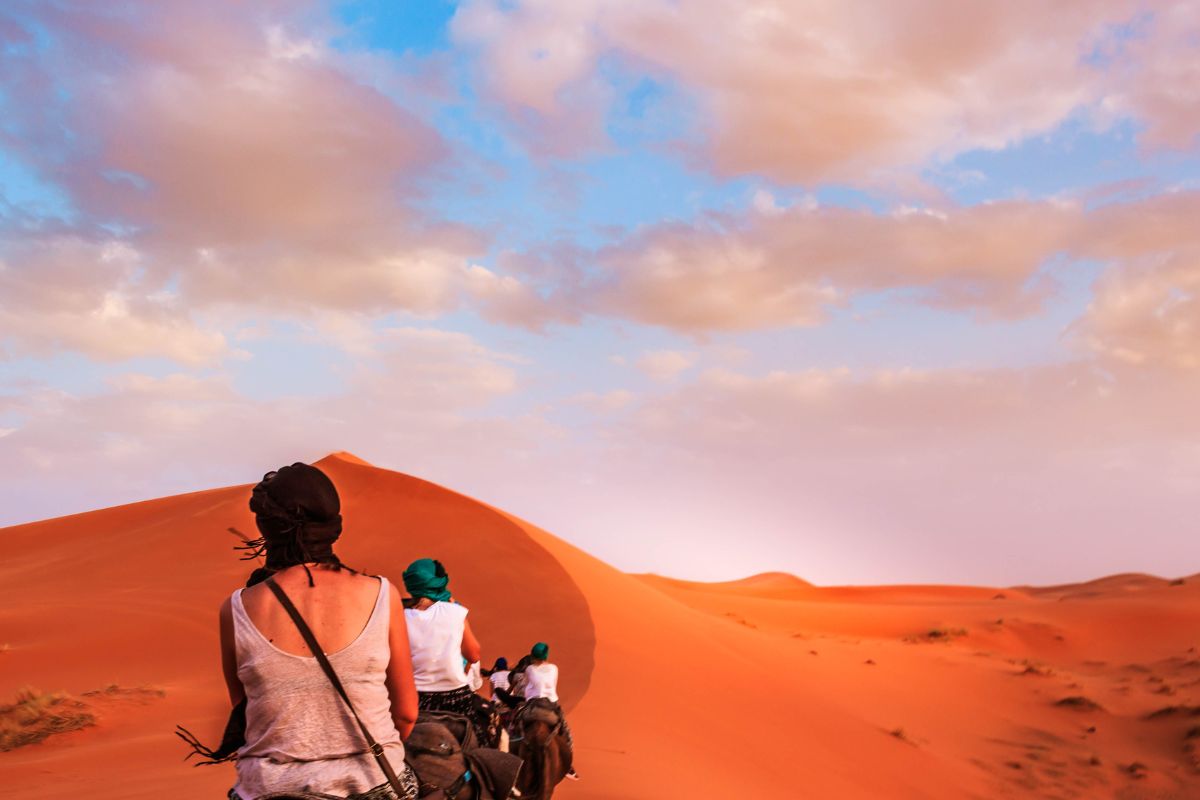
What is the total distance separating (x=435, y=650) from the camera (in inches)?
245

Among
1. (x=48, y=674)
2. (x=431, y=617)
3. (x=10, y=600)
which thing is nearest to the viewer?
(x=431, y=617)

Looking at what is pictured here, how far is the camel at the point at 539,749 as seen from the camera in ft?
28.4

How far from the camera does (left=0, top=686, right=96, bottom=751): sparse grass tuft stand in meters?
15.0

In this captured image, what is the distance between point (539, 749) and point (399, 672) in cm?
543

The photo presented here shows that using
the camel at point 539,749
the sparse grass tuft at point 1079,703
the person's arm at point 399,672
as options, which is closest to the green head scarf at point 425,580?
the person's arm at point 399,672

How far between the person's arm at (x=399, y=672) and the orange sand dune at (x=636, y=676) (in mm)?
7542

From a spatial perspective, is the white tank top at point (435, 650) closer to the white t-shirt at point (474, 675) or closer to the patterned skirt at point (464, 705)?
the patterned skirt at point (464, 705)

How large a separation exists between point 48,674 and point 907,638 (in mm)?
26470

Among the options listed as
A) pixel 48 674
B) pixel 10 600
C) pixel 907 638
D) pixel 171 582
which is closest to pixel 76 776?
pixel 48 674

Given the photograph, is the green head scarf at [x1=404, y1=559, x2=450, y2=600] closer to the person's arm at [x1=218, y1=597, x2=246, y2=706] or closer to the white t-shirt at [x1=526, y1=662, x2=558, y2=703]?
the person's arm at [x1=218, y1=597, x2=246, y2=706]

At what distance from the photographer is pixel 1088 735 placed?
2136cm

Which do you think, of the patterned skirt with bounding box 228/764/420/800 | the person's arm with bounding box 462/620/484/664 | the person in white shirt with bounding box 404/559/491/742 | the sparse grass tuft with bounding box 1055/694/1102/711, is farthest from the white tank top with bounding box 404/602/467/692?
the sparse grass tuft with bounding box 1055/694/1102/711

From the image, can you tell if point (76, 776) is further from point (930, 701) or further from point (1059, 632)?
point (1059, 632)

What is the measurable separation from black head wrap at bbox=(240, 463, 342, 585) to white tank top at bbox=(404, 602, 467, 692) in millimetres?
2730
